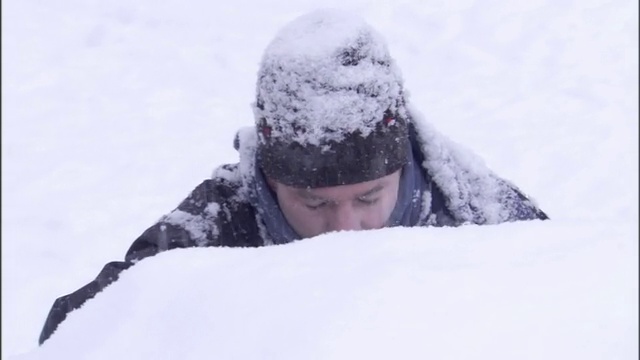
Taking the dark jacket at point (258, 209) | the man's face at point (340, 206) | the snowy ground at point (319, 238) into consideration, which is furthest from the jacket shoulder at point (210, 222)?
the snowy ground at point (319, 238)

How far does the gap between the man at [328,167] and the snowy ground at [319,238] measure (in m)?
0.25

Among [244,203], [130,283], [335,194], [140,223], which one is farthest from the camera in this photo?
[140,223]

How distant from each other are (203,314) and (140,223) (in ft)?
7.95

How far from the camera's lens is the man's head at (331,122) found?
141 centimetres

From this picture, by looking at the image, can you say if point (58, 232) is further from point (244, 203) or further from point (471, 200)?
point (471, 200)

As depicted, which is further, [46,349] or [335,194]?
[335,194]

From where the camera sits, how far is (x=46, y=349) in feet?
2.64

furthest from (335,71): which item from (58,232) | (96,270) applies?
(58,232)

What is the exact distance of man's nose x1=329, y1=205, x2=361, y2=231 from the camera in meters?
1.48

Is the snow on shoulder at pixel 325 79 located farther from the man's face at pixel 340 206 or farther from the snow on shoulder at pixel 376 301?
the snow on shoulder at pixel 376 301

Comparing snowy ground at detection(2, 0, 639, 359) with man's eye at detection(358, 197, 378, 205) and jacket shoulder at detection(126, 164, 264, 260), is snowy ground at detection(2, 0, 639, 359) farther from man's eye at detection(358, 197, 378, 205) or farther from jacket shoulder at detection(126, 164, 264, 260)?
jacket shoulder at detection(126, 164, 264, 260)

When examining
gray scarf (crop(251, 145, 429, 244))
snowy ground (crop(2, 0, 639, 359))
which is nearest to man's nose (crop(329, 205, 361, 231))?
gray scarf (crop(251, 145, 429, 244))

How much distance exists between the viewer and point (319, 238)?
80cm

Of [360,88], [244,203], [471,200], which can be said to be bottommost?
[471,200]
